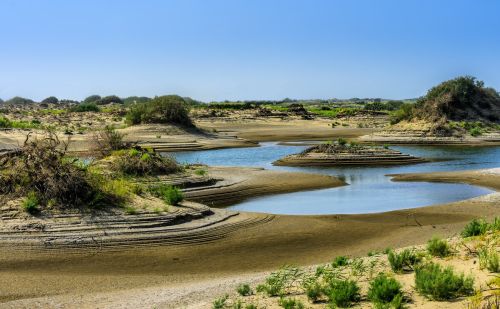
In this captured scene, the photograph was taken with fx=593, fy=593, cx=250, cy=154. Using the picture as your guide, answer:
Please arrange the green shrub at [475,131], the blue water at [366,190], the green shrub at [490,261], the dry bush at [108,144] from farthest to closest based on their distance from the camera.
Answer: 1. the green shrub at [475,131]
2. the dry bush at [108,144]
3. the blue water at [366,190]
4. the green shrub at [490,261]

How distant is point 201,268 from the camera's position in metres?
14.7

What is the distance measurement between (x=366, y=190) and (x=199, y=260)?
14663mm

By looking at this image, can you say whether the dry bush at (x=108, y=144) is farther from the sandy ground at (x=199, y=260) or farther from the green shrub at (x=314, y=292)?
the green shrub at (x=314, y=292)

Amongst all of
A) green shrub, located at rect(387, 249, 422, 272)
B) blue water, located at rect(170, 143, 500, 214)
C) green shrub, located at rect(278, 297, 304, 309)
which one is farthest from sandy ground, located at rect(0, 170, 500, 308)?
green shrub, located at rect(387, 249, 422, 272)

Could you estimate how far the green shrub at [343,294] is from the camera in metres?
9.21

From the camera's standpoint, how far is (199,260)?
15.3 meters

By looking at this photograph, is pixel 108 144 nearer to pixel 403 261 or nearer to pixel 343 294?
pixel 403 261

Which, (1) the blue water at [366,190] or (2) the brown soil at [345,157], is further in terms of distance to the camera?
(2) the brown soil at [345,157]

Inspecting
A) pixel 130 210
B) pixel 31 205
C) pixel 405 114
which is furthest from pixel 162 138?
pixel 31 205

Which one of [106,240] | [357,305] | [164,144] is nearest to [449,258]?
[357,305]

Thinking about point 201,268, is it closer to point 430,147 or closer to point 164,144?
point 164,144

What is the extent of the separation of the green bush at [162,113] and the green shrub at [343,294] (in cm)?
5091

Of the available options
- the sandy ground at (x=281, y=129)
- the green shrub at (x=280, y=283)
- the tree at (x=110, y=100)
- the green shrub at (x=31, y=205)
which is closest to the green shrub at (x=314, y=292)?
the green shrub at (x=280, y=283)

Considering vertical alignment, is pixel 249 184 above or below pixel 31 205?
below
